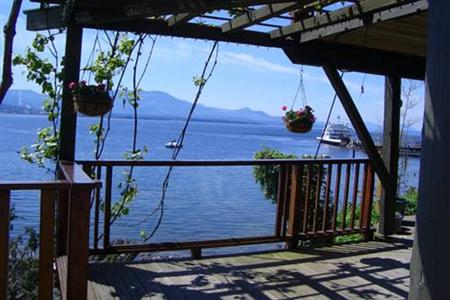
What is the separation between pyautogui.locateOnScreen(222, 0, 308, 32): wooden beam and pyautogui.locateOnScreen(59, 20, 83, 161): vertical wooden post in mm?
1218

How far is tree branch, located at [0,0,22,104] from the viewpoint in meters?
3.64

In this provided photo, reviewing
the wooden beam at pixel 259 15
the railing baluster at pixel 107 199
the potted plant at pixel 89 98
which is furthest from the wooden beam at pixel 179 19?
the railing baluster at pixel 107 199

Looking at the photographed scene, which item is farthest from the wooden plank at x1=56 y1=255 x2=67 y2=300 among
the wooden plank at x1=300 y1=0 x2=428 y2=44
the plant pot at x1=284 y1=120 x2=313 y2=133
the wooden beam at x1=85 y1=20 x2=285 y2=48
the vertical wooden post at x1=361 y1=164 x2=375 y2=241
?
the vertical wooden post at x1=361 y1=164 x2=375 y2=241

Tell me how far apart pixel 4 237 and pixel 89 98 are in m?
1.25

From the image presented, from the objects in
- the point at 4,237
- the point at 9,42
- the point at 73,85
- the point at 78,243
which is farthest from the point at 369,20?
the point at 4,237

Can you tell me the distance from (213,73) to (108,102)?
3.06 metres

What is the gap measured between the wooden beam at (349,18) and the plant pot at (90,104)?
1853mm

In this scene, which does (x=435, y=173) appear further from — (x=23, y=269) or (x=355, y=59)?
(x=355, y=59)

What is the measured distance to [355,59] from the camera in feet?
18.2

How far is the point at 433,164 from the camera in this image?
1.77 m

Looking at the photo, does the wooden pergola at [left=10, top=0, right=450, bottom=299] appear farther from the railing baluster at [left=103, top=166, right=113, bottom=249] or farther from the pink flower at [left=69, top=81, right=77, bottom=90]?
the railing baluster at [left=103, top=166, right=113, bottom=249]

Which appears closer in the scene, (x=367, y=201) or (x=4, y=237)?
(x=4, y=237)

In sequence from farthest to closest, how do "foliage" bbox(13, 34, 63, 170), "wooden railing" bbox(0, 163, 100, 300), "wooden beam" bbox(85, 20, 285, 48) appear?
"foliage" bbox(13, 34, 63, 170)
"wooden beam" bbox(85, 20, 285, 48)
"wooden railing" bbox(0, 163, 100, 300)

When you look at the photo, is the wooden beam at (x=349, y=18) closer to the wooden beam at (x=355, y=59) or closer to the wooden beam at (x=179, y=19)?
the wooden beam at (x=355, y=59)
